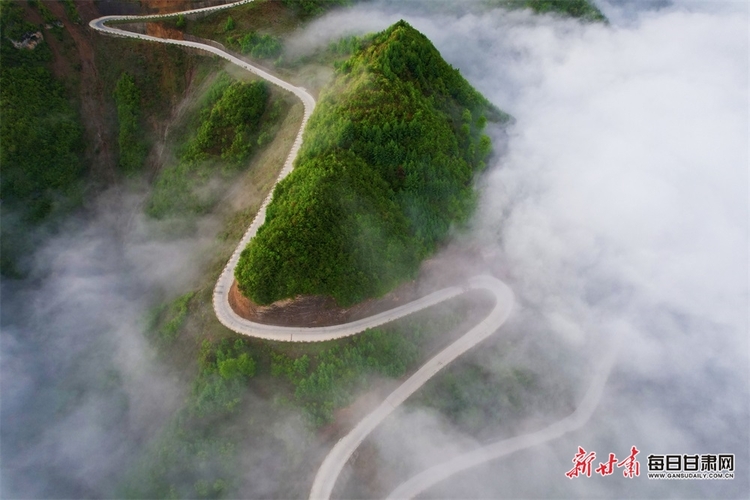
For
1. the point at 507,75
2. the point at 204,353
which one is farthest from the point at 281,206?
the point at 507,75

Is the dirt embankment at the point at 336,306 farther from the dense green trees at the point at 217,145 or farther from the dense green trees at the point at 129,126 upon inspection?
the dense green trees at the point at 129,126

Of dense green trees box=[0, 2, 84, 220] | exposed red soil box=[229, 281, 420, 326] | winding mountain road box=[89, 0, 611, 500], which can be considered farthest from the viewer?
dense green trees box=[0, 2, 84, 220]

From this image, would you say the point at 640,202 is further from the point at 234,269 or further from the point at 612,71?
the point at 234,269

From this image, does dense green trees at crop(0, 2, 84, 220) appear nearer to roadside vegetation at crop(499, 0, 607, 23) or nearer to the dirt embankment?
the dirt embankment

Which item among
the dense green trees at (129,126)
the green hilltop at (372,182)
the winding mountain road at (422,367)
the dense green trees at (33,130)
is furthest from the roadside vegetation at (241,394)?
the dense green trees at (129,126)

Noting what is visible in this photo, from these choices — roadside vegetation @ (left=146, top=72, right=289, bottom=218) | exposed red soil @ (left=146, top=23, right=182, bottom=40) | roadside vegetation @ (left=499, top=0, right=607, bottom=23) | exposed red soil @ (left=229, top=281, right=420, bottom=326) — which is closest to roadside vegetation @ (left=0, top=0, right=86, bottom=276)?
roadside vegetation @ (left=146, top=72, right=289, bottom=218)
